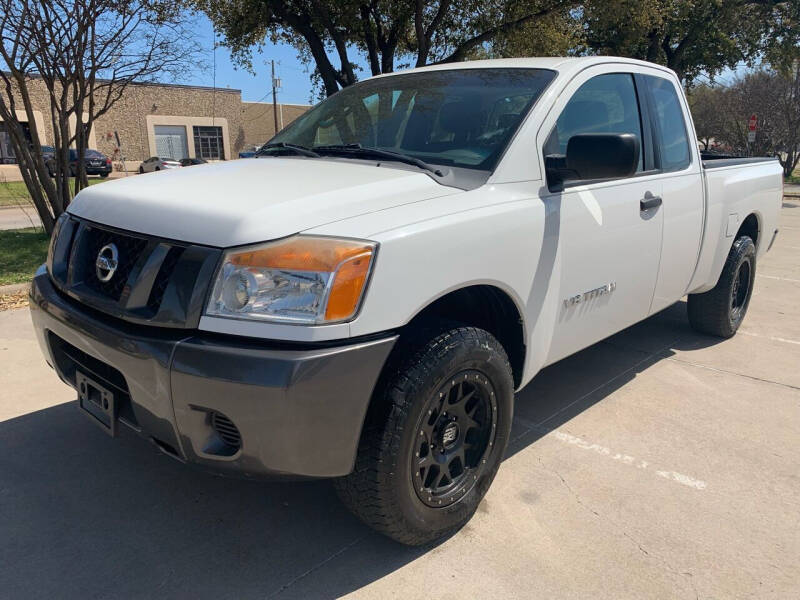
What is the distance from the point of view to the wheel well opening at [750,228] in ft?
16.2

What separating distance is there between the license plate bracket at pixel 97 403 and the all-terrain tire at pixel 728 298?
419 centimetres

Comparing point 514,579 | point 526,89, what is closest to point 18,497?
point 514,579

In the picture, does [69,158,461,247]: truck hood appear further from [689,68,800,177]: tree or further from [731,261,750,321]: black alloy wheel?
[689,68,800,177]: tree

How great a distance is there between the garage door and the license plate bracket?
42316 mm

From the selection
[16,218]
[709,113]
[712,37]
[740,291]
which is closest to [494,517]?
[740,291]

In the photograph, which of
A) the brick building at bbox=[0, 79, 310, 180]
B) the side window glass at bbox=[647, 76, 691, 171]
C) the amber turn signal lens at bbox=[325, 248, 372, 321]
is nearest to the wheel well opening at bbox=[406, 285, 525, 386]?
the amber turn signal lens at bbox=[325, 248, 372, 321]

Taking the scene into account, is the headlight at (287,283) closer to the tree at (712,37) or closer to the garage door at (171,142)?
the tree at (712,37)

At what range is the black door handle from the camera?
10.8ft

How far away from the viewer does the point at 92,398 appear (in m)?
2.42

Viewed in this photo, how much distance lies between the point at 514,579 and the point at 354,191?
1509 mm

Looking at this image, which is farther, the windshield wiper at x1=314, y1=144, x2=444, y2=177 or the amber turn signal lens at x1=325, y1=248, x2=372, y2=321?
the windshield wiper at x1=314, y1=144, x2=444, y2=177

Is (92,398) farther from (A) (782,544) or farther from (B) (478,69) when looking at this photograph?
(A) (782,544)

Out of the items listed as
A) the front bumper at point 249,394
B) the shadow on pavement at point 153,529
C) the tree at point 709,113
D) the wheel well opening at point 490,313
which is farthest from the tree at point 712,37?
the front bumper at point 249,394

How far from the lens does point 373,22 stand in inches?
A: 455
